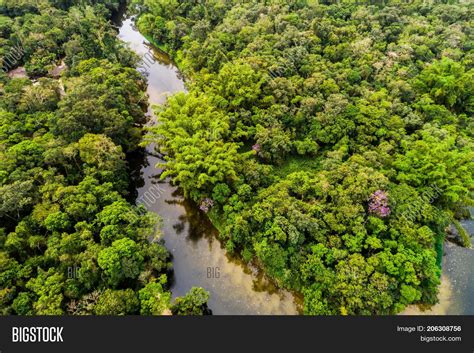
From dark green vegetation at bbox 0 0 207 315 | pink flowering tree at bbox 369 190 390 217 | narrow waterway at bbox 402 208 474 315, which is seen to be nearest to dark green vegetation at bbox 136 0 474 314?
pink flowering tree at bbox 369 190 390 217

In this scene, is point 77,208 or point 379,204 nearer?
point 77,208

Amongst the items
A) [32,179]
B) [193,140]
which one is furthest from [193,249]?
[32,179]

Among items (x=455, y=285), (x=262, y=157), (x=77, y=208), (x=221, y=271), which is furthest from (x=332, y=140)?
(x=77, y=208)

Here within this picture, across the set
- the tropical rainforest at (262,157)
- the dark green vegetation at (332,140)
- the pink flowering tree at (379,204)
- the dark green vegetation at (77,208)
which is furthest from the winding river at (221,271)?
the pink flowering tree at (379,204)

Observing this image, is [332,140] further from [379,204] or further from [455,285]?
[455,285]

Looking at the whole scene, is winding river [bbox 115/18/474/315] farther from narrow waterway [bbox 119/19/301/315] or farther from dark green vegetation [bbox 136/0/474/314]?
dark green vegetation [bbox 136/0/474/314]

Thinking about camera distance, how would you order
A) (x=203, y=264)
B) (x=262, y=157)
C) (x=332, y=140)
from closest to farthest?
(x=203, y=264)
(x=332, y=140)
(x=262, y=157)

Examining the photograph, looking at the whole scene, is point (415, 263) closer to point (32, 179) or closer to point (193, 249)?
point (193, 249)
